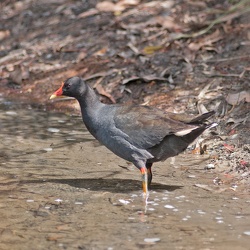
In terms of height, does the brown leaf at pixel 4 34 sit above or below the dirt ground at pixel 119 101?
above

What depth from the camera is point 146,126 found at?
6.88 meters

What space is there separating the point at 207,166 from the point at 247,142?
0.65m

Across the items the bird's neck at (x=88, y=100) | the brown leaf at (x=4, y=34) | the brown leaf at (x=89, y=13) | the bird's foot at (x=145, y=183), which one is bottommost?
the bird's foot at (x=145, y=183)

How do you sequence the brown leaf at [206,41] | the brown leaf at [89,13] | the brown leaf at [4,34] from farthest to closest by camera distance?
the brown leaf at [4,34] → the brown leaf at [89,13] → the brown leaf at [206,41]

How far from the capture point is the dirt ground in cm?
578

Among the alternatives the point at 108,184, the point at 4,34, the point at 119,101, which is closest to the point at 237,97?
the point at 119,101

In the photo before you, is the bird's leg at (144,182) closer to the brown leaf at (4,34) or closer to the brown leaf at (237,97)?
the brown leaf at (237,97)

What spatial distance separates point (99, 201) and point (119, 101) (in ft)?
12.1

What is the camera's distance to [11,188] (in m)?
6.83

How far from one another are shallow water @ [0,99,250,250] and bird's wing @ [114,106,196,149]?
48 cm


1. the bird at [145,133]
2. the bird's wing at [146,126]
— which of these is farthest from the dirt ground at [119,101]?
the bird's wing at [146,126]

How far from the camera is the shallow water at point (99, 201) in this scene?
551 centimetres

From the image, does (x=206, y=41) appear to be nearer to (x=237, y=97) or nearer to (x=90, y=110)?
(x=237, y=97)

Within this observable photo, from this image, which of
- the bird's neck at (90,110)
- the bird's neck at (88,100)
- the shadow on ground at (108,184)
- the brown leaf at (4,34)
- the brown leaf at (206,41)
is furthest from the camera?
the brown leaf at (4,34)
